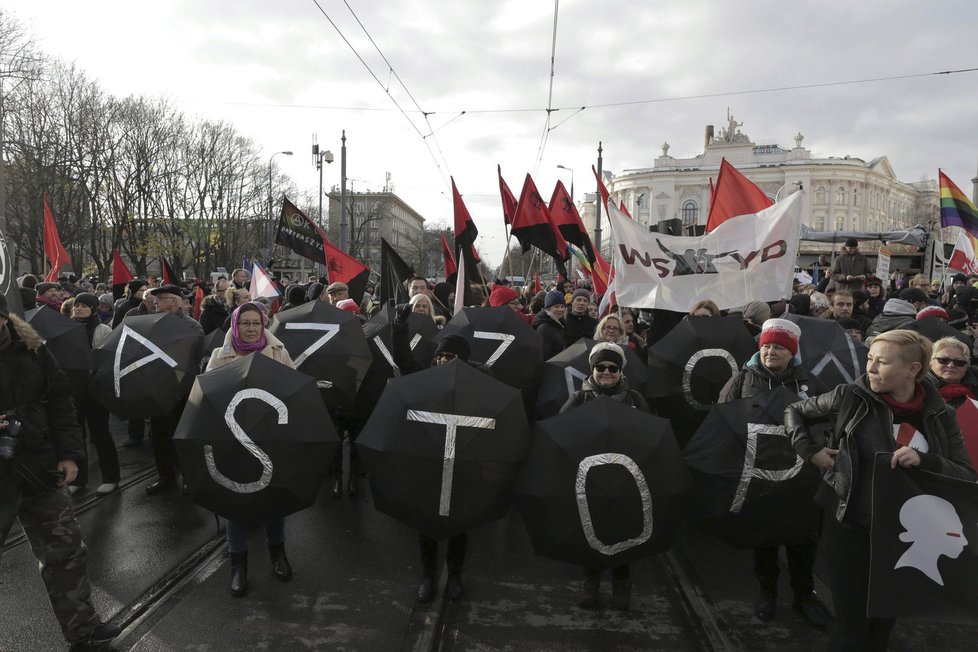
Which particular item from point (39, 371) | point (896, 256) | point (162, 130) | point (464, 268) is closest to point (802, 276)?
point (896, 256)

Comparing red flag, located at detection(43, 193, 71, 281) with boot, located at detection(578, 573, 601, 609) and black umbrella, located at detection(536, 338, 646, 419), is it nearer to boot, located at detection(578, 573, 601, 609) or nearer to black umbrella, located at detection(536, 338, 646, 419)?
black umbrella, located at detection(536, 338, 646, 419)

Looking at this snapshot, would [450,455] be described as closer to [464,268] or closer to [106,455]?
[106,455]

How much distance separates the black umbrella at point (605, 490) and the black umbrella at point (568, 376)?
140 cm

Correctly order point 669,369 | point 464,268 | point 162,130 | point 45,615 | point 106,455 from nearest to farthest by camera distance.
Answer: point 45,615
point 669,369
point 106,455
point 464,268
point 162,130

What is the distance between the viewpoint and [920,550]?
2820 mm

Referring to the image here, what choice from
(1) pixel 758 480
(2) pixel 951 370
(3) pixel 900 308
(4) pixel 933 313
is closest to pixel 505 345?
(1) pixel 758 480

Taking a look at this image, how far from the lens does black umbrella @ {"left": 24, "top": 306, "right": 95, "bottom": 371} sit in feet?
17.4

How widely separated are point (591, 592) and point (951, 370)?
2.63 m

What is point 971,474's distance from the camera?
9.18 feet

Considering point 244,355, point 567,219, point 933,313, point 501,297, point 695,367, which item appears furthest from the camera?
point 567,219

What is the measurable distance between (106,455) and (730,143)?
376ft

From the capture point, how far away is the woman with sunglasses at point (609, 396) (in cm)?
407

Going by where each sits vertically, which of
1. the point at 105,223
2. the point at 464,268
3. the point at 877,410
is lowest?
the point at 877,410

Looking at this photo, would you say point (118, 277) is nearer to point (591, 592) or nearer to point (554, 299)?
point (554, 299)
